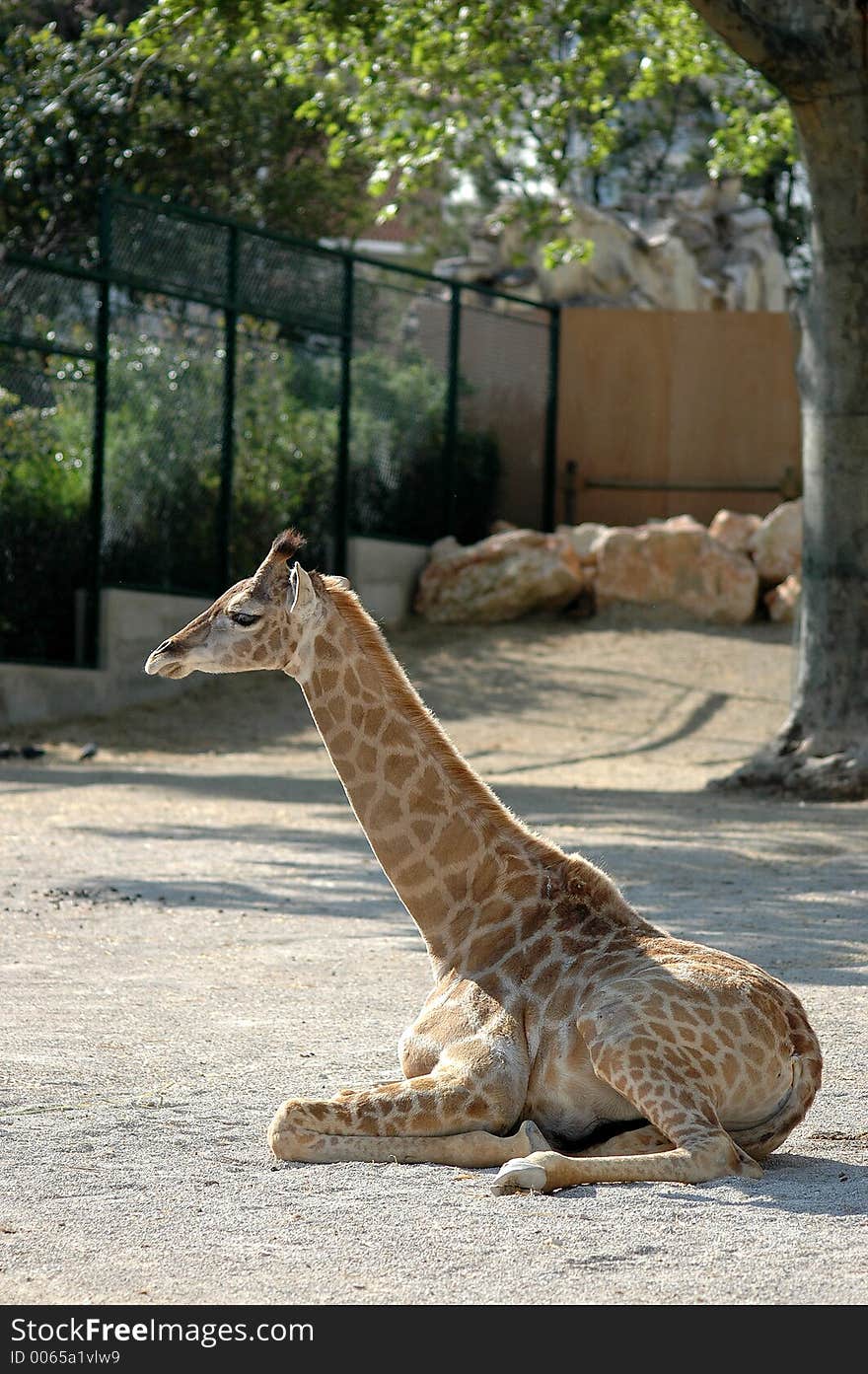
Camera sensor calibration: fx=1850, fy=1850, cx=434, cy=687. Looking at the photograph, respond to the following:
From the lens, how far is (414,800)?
4945 mm

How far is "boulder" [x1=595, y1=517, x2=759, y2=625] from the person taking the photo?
1886 cm

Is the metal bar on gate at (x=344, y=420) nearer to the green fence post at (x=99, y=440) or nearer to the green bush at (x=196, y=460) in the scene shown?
the green bush at (x=196, y=460)

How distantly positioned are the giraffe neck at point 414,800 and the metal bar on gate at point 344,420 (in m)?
13.6

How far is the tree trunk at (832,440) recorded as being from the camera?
11617 millimetres

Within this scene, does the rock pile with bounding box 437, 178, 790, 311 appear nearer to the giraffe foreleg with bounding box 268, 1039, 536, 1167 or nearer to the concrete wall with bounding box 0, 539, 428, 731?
the concrete wall with bounding box 0, 539, 428, 731

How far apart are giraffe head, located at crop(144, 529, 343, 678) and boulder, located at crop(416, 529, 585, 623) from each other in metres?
14.1

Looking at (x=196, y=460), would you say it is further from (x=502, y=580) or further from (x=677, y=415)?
(x=677, y=415)

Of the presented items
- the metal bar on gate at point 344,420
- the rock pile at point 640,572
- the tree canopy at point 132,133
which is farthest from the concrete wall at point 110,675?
the tree canopy at point 132,133

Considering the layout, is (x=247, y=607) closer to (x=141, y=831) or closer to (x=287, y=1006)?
(x=287, y=1006)

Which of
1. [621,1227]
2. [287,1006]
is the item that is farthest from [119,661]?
[621,1227]

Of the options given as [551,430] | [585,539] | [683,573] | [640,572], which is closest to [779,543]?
[683,573]

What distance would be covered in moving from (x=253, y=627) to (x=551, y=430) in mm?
16925

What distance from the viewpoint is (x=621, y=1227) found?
386 centimetres

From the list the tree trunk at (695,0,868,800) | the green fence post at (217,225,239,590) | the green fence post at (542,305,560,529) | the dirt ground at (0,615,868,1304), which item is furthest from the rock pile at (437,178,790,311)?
the tree trunk at (695,0,868,800)
